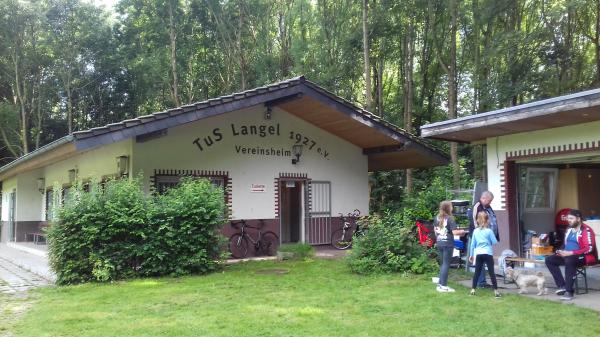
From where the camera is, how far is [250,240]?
41.7ft

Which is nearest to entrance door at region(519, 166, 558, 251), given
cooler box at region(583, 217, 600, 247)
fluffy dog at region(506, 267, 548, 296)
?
cooler box at region(583, 217, 600, 247)

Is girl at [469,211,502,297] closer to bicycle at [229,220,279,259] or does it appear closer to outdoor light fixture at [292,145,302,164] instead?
bicycle at [229,220,279,259]

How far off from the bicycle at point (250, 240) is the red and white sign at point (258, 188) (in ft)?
2.47

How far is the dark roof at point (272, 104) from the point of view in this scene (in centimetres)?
962

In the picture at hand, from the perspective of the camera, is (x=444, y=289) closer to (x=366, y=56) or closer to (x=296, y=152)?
(x=296, y=152)

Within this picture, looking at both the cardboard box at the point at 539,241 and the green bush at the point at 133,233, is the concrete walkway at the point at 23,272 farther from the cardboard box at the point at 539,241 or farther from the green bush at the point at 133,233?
the cardboard box at the point at 539,241

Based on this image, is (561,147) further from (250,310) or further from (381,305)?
(250,310)

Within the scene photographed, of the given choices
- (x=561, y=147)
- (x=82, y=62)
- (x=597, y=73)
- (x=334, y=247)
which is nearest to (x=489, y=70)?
(x=597, y=73)

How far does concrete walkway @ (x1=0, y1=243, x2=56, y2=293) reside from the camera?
9.02 meters

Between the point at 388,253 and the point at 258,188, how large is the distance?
4655 millimetres

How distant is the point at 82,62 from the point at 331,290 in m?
24.7

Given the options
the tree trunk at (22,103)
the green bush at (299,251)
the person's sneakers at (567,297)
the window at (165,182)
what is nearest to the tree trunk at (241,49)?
the tree trunk at (22,103)

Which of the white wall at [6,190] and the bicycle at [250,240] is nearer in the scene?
the bicycle at [250,240]

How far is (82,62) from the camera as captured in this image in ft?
92.6
